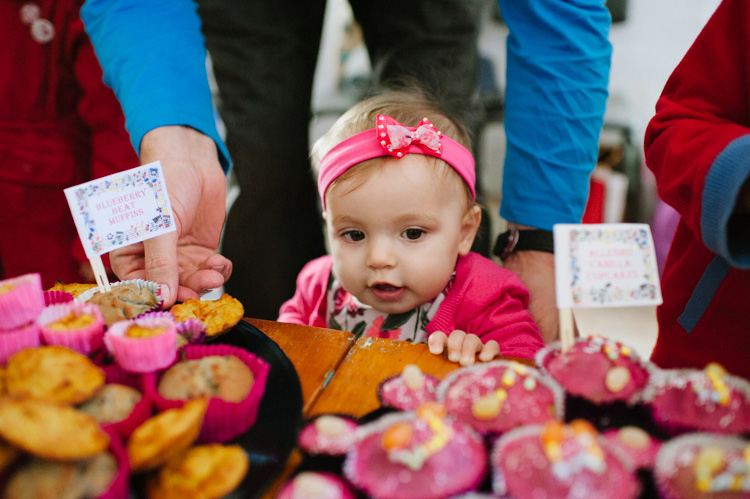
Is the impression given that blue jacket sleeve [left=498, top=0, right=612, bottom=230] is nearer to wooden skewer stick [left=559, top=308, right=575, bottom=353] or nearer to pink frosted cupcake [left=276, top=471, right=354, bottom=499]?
wooden skewer stick [left=559, top=308, right=575, bottom=353]

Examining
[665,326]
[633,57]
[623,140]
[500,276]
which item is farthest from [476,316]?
[633,57]

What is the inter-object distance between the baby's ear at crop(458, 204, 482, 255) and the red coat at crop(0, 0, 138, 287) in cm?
107

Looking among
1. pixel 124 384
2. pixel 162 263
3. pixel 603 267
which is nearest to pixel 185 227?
pixel 162 263

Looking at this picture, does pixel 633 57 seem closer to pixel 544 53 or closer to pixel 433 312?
pixel 544 53

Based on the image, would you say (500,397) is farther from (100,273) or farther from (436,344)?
(100,273)

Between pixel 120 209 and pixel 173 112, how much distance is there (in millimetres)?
433

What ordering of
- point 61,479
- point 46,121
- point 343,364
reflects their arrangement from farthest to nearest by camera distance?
point 46,121, point 343,364, point 61,479

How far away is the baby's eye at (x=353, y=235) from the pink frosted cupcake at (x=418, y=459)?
64 cm

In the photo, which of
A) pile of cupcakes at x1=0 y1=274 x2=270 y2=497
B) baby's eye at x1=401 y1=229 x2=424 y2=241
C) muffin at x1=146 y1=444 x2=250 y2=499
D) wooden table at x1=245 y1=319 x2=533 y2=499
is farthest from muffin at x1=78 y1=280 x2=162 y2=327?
baby's eye at x1=401 y1=229 x2=424 y2=241

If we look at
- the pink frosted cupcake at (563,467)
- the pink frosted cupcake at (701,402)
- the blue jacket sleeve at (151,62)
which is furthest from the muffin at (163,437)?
the blue jacket sleeve at (151,62)

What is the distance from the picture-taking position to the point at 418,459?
543 millimetres

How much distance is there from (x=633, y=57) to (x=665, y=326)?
318cm

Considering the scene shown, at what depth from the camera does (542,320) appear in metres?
1.23

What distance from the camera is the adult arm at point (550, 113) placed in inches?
47.2
